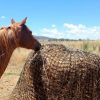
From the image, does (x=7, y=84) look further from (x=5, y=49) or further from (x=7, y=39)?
(x=7, y=39)

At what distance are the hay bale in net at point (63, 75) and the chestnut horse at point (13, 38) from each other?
60 centimetres

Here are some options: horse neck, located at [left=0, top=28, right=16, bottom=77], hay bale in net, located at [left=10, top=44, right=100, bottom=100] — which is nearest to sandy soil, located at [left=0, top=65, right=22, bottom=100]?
hay bale in net, located at [left=10, top=44, right=100, bottom=100]

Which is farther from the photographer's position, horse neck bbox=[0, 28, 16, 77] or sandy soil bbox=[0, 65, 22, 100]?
sandy soil bbox=[0, 65, 22, 100]

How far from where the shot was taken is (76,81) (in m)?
7.85

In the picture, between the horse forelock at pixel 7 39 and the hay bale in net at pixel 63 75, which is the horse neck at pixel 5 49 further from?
the hay bale in net at pixel 63 75

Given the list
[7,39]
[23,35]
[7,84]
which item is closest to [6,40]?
[7,39]

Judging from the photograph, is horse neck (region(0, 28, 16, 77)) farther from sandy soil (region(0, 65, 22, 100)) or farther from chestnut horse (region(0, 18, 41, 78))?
sandy soil (region(0, 65, 22, 100))

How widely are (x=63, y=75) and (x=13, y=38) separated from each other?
1347 millimetres

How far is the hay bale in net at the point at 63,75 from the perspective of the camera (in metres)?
7.84

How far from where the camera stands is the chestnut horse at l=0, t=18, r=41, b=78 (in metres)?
7.30

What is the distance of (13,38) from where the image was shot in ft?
24.1

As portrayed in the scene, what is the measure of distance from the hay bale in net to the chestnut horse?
1.96 feet

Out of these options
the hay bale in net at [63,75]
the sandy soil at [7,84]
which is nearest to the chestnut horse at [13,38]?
the hay bale in net at [63,75]

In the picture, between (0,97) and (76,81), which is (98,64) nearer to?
(76,81)
